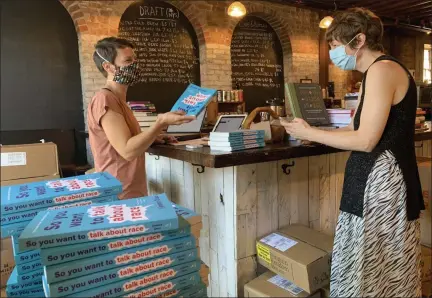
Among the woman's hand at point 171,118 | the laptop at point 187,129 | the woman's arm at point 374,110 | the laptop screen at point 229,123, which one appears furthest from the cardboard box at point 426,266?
the woman's hand at point 171,118

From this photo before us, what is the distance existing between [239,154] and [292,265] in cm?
52

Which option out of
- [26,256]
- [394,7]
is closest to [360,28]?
[26,256]

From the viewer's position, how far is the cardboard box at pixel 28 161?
4.20ft

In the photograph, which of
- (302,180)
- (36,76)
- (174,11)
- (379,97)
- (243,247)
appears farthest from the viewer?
(174,11)

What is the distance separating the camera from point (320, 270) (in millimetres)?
1509

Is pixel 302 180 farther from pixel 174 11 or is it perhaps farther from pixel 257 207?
pixel 174 11

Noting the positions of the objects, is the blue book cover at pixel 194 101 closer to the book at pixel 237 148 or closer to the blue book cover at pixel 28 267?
the book at pixel 237 148

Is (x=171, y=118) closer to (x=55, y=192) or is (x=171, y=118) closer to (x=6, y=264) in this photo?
(x=55, y=192)

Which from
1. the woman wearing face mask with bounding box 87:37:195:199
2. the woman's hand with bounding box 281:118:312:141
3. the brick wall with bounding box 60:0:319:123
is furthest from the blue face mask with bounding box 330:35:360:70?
the brick wall with bounding box 60:0:319:123

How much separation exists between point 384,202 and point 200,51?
194 inches

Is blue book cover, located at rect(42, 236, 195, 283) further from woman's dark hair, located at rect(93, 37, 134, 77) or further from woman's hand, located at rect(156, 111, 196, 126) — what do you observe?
woman's dark hair, located at rect(93, 37, 134, 77)

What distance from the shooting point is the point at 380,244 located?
139cm

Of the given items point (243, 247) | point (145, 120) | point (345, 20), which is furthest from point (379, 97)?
point (145, 120)

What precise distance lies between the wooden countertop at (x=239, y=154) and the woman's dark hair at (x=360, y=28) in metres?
0.49
